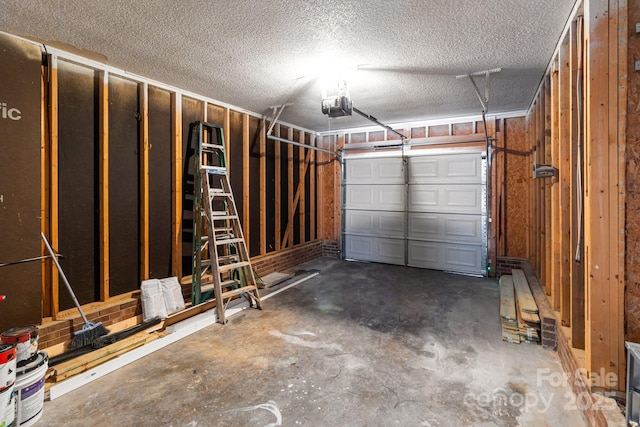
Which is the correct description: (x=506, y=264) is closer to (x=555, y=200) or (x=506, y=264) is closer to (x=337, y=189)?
(x=555, y=200)

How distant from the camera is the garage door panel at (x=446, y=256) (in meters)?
5.62

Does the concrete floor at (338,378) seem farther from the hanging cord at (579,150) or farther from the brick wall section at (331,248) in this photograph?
the brick wall section at (331,248)

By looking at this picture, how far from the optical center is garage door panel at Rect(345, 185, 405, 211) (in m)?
6.37

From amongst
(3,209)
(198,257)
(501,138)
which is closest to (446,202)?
(501,138)

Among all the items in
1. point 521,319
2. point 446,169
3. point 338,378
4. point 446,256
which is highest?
point 446,169

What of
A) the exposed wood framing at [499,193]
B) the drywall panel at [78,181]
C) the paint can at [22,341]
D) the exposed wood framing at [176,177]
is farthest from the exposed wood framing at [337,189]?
the paint can at [22,341]

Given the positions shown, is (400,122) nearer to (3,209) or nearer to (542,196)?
(542,196)

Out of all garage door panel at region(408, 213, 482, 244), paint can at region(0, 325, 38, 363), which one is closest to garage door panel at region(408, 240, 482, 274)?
garage door panel at region(408, 213, 482, 244)

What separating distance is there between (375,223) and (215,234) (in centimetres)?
362

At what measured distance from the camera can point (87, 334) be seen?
2.89 metres

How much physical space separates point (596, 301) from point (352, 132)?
5.61 meters

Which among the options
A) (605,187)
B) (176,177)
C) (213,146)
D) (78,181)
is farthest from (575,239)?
(78,181)

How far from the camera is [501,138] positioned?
17.7 ft

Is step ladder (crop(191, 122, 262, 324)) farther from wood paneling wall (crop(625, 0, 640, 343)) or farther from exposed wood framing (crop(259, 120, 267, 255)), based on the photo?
wood paneling wall (crop(625, 0, 640, 343))
